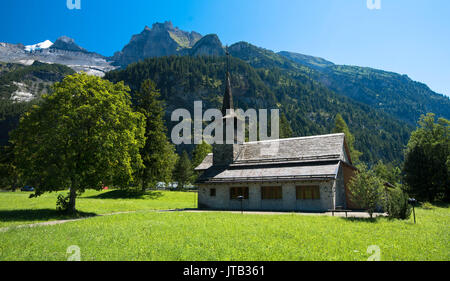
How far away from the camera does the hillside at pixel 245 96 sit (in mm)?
154875

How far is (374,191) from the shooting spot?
1648 centimetres

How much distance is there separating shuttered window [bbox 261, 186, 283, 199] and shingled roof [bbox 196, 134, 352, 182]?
107 centimetres

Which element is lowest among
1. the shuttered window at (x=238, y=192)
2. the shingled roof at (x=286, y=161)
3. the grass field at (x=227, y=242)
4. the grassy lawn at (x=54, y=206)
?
the grassy lawn at (x=54, y=206)

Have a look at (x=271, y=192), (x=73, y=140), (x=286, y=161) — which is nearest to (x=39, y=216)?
(x=73, y=140)

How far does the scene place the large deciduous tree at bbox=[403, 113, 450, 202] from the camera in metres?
33.8

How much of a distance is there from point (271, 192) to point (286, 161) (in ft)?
14.6

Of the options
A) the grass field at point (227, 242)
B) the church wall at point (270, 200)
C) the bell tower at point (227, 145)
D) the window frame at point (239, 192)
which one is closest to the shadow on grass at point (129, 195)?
the church wall at point (270, 200)

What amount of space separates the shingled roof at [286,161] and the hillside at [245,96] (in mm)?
115587

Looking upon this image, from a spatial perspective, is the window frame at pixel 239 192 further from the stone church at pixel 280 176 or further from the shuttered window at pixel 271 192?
the shuttered window at pixel 271 192

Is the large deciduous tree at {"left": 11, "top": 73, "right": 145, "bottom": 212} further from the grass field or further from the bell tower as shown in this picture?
the bell tower

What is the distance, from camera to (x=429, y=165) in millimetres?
34781

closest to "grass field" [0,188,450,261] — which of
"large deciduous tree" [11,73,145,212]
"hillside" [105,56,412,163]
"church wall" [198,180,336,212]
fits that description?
"large deciduous tree" [11,73,145,212]

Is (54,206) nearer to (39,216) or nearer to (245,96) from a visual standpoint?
(39,216)
